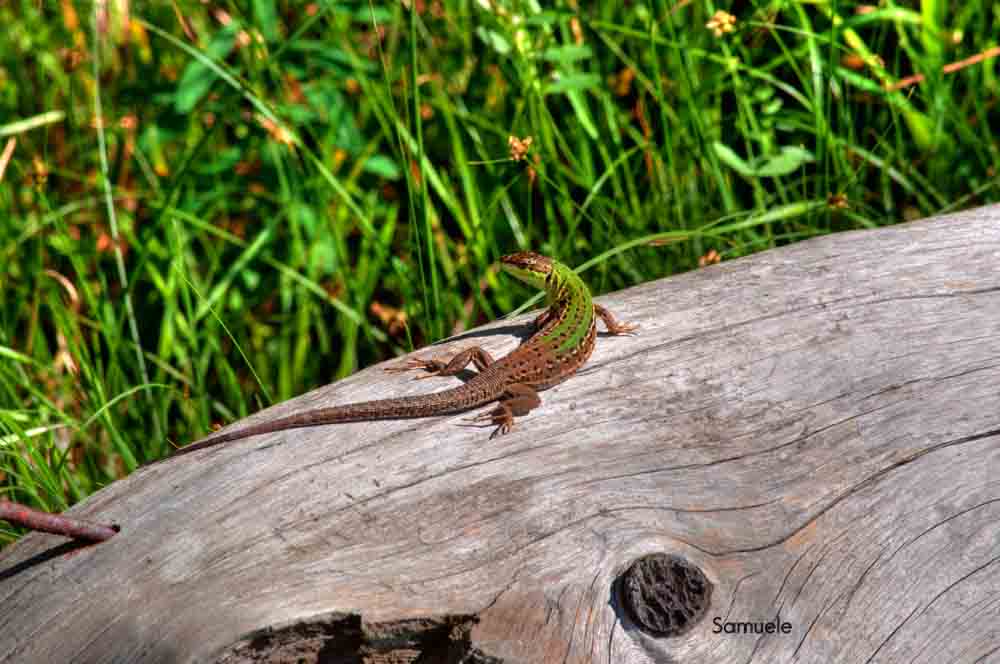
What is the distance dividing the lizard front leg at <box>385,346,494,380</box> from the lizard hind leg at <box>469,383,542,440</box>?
0.34m

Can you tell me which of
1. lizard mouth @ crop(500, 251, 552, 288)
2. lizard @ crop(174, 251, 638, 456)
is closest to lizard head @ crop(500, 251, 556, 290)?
lizard mouth @ crop(500, 251, 552, 288)

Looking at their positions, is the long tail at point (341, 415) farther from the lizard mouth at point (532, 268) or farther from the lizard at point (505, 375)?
the lizard mouth at point (532, 268)

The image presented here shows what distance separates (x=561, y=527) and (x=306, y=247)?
3.01 m

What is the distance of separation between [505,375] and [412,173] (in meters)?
1.15

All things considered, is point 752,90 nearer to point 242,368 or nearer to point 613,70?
point 613,70

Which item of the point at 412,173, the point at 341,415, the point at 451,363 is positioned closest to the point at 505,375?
the point at 451,363

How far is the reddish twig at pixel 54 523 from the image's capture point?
2510mm

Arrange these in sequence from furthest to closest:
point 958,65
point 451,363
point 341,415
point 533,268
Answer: point 958,65
point 533,268
point 451,363
point 341,415

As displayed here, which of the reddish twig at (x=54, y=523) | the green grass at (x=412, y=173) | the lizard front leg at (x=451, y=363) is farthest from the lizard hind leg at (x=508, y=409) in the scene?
the reddish twig at (x=54, y=523)

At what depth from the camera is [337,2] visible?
482 centimetres

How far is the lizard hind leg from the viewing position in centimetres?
303

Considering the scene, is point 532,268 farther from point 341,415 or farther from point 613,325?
point 341,415

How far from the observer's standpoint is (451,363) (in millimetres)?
3508

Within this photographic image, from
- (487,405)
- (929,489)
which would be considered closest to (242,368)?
(487,405)
